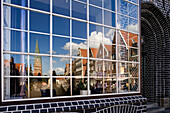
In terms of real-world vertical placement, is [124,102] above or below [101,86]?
below

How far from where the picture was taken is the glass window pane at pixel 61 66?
338cm

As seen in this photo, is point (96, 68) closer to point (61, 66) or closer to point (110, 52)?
point (110, 52)

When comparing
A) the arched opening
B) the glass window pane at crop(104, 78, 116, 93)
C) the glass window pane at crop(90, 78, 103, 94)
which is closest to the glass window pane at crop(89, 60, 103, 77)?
the glass window pane at crop(90, 78, 103, 94)

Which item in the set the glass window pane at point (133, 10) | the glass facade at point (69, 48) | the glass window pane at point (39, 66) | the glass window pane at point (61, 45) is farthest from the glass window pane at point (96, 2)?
the glass window pane at point (39, 66)

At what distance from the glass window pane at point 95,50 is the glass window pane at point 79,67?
11.9 inches

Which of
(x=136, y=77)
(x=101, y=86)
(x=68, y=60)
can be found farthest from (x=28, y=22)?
(x=136, y=77)

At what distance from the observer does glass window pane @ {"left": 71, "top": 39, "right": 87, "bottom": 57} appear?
3.66 meters

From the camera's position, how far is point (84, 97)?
11.6ft

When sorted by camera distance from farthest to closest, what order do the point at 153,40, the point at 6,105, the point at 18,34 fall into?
the point at 153,40
the point at 18,34
the point at 6,105

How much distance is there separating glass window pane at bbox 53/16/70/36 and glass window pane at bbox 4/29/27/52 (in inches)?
28.4

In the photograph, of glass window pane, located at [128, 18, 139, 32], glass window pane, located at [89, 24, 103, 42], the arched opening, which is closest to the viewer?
glass window pane, located at [89, 24, 103, 42]

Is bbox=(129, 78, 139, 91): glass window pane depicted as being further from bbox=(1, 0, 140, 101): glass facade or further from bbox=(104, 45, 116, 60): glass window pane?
bbox=(104, 45, 116, 60): glass window pane

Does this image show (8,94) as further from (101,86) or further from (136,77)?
(136,77)

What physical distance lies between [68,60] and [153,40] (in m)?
5.32
